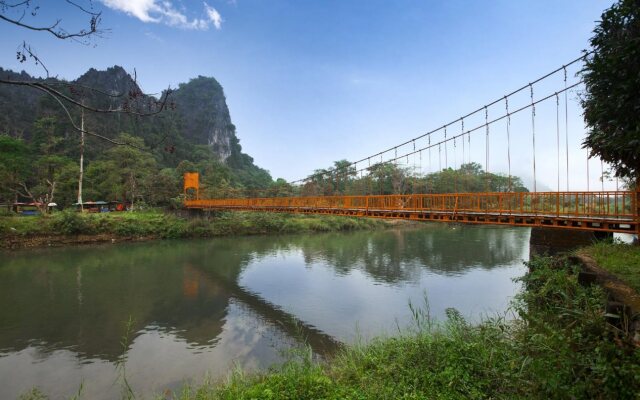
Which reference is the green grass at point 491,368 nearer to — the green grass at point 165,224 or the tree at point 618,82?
the tree at point 618,82

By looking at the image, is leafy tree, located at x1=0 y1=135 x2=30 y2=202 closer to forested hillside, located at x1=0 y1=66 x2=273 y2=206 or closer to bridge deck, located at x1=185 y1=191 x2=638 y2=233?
forested hillside, located at x1=0 y1=66 x2=273 y2=206

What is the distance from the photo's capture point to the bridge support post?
368 inches

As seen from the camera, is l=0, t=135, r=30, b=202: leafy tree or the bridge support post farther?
l=0, t=135, r=30, b=202: leafy tree

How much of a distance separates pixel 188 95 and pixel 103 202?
5944cm

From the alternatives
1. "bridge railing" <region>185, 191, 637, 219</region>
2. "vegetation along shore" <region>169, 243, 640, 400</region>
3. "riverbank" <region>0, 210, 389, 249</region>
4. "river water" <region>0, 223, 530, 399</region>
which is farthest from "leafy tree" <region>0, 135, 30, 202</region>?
"vegetation along shore" <region>169, 243, 640, 400</region>

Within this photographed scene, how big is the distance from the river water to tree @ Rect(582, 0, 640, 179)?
17.9 ft

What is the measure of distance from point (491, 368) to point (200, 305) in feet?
31.1

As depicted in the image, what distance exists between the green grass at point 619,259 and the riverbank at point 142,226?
89.2ft

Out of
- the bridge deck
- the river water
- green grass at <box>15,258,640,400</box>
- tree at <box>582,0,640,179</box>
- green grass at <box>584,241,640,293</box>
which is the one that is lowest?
the river water

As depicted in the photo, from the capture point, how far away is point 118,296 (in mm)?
12359

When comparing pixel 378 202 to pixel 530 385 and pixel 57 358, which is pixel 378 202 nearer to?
pixel 530 385

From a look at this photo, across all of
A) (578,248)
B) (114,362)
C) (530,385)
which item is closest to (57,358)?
(114,362)

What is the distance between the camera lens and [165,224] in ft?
96.3

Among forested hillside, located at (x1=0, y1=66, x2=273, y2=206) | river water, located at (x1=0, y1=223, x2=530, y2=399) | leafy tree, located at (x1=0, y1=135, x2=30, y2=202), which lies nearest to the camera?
river water, located at (x1=0, y1=223, x2=530, y2=399)
